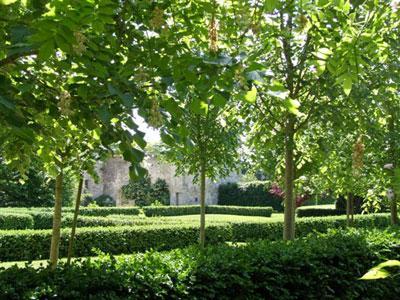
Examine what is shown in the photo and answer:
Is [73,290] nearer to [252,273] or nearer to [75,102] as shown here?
[75,102]

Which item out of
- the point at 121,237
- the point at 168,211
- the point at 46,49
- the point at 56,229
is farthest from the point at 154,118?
the point at 168,211

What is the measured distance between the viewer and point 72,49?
2.18 metres

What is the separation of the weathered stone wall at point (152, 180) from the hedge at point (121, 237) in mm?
18647

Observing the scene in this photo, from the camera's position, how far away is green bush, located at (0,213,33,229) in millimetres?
13148

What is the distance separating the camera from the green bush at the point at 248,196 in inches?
1321

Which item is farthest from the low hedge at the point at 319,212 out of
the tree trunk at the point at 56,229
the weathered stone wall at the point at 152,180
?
the tree trunk at the point at 56,229

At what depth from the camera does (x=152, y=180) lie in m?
35.0

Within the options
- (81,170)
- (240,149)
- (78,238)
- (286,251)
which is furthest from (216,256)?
(78,238)

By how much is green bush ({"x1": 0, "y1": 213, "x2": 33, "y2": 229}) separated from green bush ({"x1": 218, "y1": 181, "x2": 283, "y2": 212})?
69.1 feet

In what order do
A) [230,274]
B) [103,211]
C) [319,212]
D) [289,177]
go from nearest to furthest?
1. [230,274]
2. [289,177]
3. [103,211]
4. [319,212]

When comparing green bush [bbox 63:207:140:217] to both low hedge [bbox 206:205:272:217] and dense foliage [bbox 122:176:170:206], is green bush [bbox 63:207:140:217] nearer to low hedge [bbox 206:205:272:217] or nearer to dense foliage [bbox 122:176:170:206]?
low hedge [bbox 206:205:272:217]

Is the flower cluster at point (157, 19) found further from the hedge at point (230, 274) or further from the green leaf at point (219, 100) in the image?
the hedge at point (230, 274)

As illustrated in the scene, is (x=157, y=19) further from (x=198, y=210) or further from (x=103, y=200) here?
(x=103, y=200)

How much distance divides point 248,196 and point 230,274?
30.9m
